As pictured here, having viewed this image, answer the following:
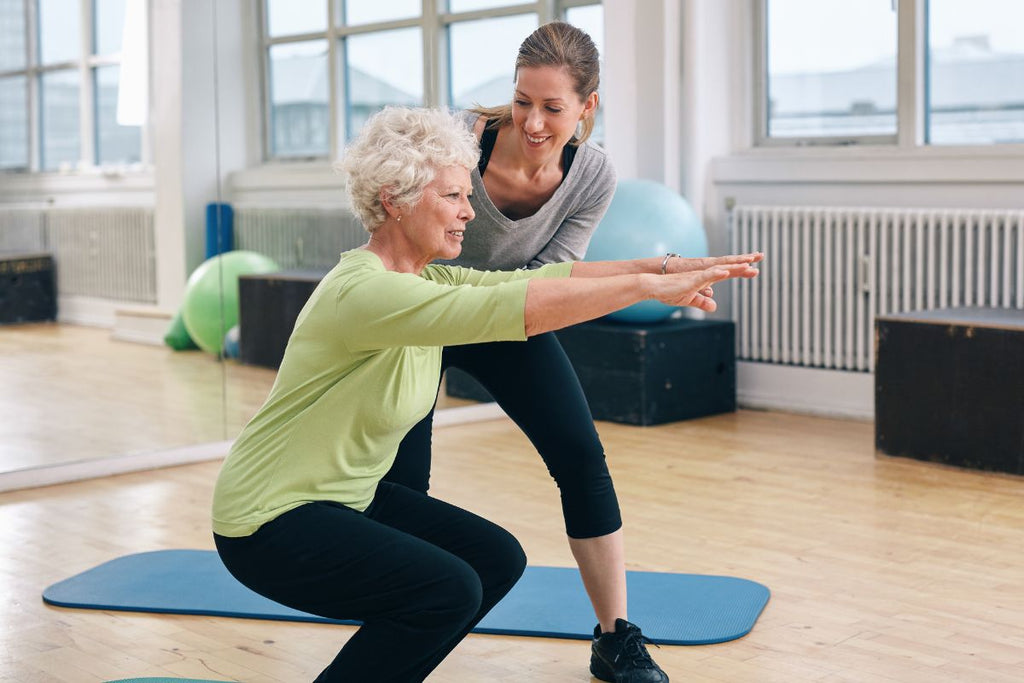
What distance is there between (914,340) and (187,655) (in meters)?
2.52

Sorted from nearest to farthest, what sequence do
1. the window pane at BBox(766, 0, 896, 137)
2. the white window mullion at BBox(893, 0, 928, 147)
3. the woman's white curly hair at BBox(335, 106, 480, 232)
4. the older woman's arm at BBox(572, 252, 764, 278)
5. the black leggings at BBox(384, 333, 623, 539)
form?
the woman's white curly hair at BBox(335, 106, 480, 232)
the older woman's arm at BBox(572, 252, 764, 278)
the black leggings at BBox(384, 333, 623, 539)
the white window mullion at BBox(893, 0, 928, 147)
the window pane at BBox(766, 0, 896, 137)

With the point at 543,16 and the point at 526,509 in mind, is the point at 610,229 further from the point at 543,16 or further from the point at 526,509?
the point at 526,509

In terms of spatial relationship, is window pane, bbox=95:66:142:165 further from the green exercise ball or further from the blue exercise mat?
the blue exercise mat

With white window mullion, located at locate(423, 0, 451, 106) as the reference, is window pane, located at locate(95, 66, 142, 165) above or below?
below

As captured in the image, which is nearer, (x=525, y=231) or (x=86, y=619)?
(x=525, y=231)

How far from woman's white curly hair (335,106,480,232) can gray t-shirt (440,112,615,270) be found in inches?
17.8

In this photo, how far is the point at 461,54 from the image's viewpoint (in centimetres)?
504

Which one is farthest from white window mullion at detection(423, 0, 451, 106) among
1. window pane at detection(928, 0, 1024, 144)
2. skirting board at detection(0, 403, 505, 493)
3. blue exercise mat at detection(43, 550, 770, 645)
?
blue exercise mat at detection(43, 550, 770, 645)

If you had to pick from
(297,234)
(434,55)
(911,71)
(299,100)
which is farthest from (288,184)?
(911,71)

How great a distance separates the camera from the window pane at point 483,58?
5.03 meters

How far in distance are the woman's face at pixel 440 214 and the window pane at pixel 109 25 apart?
254 cm

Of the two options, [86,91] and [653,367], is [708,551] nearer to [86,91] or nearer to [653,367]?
[653,367]

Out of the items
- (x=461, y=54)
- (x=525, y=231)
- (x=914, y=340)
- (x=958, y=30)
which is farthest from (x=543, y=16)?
(x=525, y=231)

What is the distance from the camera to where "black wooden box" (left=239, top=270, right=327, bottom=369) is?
14.8ft
